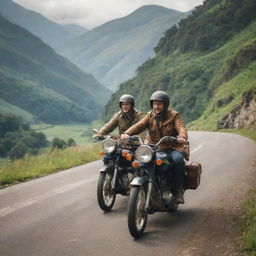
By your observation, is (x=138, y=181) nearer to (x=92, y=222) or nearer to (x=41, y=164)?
(x=92, y=222)

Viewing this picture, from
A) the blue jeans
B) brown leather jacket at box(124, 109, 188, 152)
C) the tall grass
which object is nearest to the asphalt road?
the blue jeans

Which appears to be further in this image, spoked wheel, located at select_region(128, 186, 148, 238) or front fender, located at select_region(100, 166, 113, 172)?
front fender, located at select_region(100, 166, 113, 172)

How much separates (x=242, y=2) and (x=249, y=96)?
62.9m

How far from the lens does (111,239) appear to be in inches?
218

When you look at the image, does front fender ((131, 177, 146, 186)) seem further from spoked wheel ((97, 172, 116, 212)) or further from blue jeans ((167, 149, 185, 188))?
spoked wheel ((97, 172, 116, 212))

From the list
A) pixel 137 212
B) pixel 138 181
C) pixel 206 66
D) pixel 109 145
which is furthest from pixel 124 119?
pixel 206 66

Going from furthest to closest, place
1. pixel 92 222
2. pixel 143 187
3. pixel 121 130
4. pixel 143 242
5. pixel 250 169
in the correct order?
pixel 250 169 < pixel 121 130 < pixel 92 222 < pixel 143 187 < pixel 143 242

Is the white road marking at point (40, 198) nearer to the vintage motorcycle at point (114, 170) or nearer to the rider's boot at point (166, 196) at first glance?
the vintage motorcycle at point (114, 170)

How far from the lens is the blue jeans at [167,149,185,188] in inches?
247

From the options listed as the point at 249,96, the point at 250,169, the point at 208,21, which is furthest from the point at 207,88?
the point at 250,169

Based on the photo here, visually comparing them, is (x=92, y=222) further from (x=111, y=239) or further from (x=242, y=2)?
(x=242, y=2)

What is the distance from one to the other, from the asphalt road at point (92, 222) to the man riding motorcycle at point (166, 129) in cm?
71

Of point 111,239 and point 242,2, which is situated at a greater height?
point 242,2

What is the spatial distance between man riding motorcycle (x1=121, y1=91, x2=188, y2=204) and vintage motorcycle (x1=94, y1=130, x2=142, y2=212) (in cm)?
24
